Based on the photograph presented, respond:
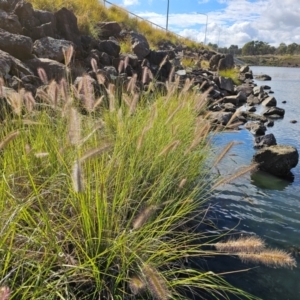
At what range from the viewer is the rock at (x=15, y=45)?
18.0 feet

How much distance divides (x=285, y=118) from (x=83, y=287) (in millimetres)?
10985

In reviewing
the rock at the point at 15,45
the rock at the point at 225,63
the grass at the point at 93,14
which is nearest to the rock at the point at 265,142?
the rock at the point at 15,45

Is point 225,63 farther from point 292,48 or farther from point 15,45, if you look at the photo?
point 292,48

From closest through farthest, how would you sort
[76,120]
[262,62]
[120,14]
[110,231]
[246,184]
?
[76,120]
[110,231]
[246,184]
[120,14]
[262,62]

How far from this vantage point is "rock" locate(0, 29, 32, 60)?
548 cm

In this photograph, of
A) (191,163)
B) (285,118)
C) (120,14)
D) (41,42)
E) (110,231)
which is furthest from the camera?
(120,14)

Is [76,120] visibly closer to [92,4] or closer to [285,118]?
[285,118]

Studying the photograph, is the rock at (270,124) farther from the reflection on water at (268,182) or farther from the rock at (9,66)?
the rock at (9,66)

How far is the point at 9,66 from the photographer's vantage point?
4504 mm

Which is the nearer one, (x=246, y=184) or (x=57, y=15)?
(x=246, y=184)

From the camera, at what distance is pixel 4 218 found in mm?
1642

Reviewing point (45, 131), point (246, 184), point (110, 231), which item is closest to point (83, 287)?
point (110, 231)

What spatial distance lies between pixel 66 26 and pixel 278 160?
607cm

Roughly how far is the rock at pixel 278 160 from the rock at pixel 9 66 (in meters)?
4.08
